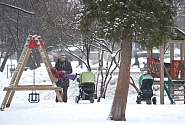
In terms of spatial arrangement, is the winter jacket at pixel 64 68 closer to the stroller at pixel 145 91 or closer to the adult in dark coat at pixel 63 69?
the adult in dark coat at pixel 63 69

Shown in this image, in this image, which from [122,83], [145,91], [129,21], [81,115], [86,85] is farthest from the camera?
[145,91]

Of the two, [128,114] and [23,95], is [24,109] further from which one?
[23,95]

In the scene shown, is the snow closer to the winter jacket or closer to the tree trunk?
the tree trunk

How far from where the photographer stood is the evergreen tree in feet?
32.7

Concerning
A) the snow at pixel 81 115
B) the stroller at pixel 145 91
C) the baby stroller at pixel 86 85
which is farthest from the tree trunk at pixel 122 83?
the stroller at pixel 145 91

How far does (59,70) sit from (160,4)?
239 inches

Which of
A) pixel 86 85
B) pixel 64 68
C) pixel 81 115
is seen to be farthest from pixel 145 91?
pixel 81 115

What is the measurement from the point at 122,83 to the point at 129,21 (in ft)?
5.55

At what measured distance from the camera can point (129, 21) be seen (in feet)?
32.8

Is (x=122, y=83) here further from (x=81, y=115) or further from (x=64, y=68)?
(x=64, y=68)

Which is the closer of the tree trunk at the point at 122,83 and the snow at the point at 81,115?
the snow at the point at 81,115

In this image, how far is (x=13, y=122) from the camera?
34.2 feet

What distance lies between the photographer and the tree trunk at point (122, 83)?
10.8 metres

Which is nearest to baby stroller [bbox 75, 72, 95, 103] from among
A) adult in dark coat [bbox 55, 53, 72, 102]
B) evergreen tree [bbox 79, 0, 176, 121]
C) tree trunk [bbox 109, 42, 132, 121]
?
adult in dark coat [bbox 55, 53, 72, 102]
